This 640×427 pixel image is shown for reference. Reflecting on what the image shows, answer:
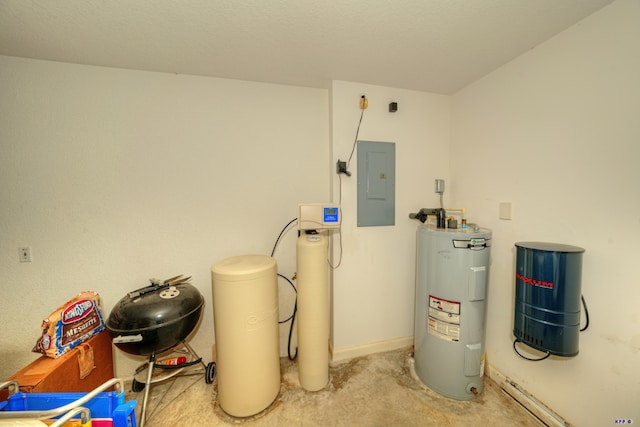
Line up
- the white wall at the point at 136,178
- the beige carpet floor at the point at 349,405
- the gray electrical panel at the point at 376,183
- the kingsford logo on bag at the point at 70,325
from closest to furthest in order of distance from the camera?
the kingsford logo on bag at the point at 70,325 < the beige carpet floor at the point at 349,405 < the white wall at the point at 136,178 < the gray electrical panel at the point at 376,183

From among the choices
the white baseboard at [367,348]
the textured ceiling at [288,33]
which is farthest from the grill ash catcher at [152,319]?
the textured ceiling at [288,33]

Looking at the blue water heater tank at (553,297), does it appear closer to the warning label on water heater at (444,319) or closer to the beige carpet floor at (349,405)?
the warning label on water heater at (444,319)

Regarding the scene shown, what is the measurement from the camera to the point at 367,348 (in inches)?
78.5

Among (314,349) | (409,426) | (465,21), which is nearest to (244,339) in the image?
(314,349)

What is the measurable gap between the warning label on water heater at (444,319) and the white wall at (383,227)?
47 centimetres

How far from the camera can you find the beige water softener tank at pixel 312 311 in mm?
1559

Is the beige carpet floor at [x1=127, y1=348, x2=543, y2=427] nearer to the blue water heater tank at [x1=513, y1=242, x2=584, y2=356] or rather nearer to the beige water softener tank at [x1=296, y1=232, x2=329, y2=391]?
the beige water softener tank at [x1=296, y1=232, x2=329, y2=391]

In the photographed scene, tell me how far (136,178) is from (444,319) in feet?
8.17

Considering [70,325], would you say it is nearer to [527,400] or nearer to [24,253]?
[24,253]

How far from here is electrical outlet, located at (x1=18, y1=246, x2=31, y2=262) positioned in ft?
4.95

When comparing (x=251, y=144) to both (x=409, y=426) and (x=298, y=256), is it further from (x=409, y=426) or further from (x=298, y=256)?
(x=409, y=426)

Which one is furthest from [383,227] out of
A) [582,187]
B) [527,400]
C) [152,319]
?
[152,319]

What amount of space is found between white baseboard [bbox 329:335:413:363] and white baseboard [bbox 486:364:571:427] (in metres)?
0.64

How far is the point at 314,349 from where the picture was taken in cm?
159
